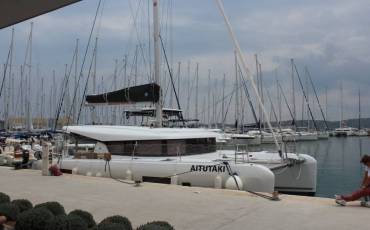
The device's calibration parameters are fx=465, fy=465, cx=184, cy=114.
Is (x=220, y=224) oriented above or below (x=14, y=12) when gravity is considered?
below

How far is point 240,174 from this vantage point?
1506cm

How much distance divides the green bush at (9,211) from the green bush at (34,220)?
22.1 inches

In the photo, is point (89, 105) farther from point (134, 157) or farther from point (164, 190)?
point (164, 190)

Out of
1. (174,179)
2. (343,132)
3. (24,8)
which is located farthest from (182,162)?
(343,132)

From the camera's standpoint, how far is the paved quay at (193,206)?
923cm

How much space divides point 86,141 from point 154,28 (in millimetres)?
7731

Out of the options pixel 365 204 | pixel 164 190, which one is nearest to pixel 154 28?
pixel 164 190

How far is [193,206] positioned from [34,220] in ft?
14.9

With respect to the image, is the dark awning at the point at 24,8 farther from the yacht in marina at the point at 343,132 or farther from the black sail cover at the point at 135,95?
the yacht in marina at the point at 343,132

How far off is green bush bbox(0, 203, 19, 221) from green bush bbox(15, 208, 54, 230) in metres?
0.56

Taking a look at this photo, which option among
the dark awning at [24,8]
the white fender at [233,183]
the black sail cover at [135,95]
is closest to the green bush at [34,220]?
the dark awning at [24,8]

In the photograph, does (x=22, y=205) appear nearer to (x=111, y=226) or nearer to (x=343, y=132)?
(x=111, y=226)

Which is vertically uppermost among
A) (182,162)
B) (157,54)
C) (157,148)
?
(157,54)

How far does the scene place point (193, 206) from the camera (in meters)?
11.1
